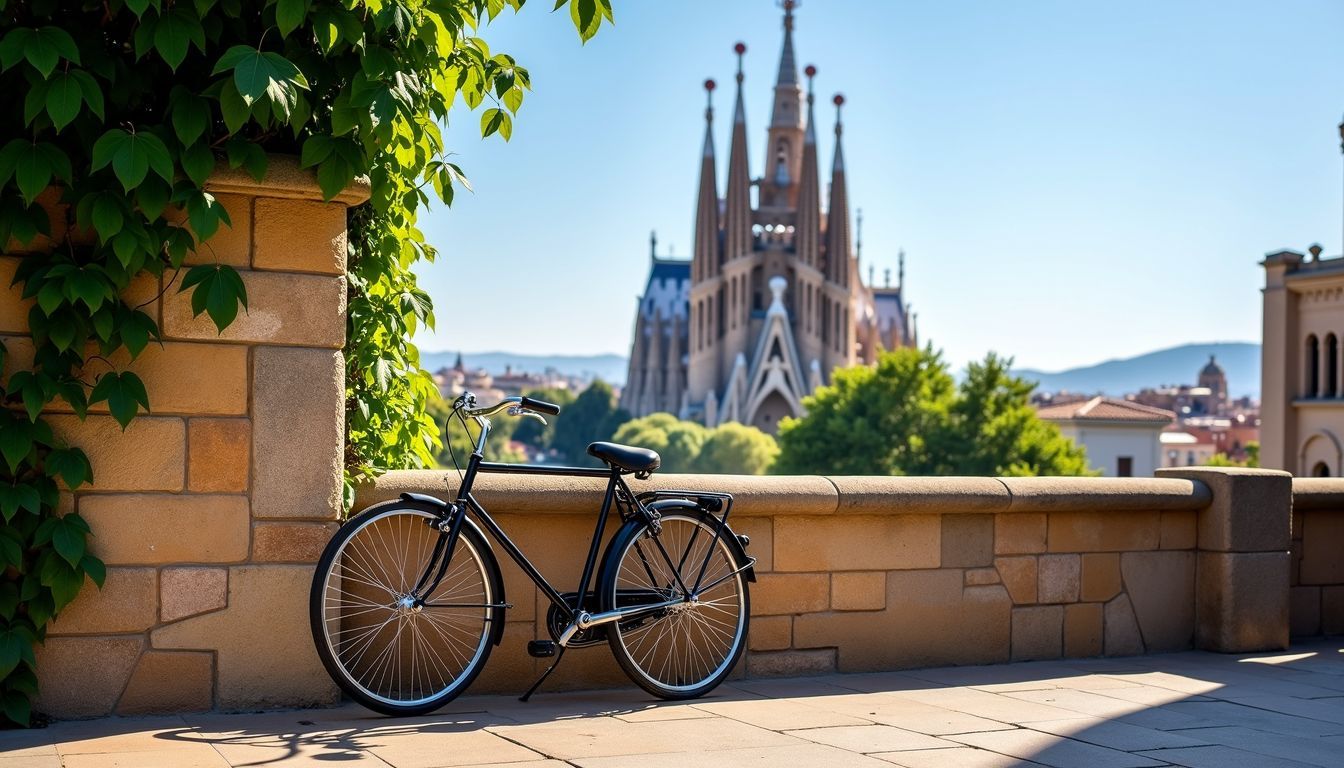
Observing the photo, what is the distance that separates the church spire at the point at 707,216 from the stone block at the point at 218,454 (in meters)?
135

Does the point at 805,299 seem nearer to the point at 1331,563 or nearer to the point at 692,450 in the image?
the point at 692,450

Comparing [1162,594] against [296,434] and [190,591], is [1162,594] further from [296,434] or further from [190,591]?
[190,591]

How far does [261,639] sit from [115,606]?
1.75 feet

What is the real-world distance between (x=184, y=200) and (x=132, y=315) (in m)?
0.45

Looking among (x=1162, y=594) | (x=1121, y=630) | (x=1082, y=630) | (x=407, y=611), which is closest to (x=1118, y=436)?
(x=1162, y=594)

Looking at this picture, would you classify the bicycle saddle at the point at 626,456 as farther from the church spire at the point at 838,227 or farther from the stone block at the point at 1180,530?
the church spire at the point at 838,227

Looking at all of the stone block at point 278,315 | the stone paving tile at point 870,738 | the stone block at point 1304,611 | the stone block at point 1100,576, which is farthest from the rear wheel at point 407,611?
the stone block at point 1304,611

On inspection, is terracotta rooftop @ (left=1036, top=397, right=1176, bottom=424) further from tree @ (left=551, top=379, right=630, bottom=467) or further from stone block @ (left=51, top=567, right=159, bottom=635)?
stone block @ (left=51, top=567, right=159, bottom=635)

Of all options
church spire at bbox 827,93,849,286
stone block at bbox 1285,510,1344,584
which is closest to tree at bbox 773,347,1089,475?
stone block at bbox 1285,510,1344,584

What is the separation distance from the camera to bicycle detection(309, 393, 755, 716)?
564 cm

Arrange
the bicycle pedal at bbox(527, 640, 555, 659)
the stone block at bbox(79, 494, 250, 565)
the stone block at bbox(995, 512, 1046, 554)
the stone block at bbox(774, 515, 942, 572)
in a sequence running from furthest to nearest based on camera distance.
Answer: the stone block at bbox(995, 512, 1046, 554), the stone block at bbox(774, 515, 942, 572), the bicycle pedal at bbox(527, 640, 555, 659), the stone block at bbox(79, 494, 250, 565)

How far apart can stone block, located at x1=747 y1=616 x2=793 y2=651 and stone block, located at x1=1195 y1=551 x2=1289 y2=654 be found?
2.67m

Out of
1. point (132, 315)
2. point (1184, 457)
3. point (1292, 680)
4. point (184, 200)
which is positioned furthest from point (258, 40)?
point (1184, 457)

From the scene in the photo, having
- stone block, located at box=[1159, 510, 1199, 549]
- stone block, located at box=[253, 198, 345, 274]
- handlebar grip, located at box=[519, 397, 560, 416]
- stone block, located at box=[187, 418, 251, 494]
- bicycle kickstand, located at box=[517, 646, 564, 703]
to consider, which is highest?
stone block, located at box=[253, 198, 345, 274]
